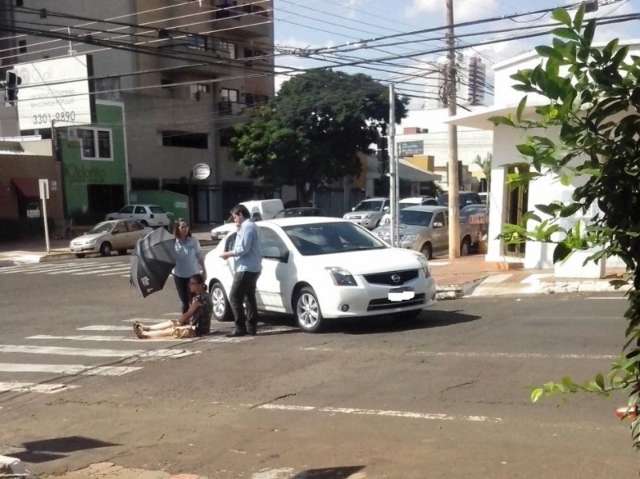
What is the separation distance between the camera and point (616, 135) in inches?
100.0

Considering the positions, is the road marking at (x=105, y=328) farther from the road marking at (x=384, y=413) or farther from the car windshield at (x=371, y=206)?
the car windshield at (x=371, y=206)

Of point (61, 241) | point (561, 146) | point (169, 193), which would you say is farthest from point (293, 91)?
point (561, 146)

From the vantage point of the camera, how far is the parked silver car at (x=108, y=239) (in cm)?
3106

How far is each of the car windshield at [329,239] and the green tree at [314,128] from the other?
36.4m

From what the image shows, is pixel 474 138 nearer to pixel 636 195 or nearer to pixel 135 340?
pixel 135 340

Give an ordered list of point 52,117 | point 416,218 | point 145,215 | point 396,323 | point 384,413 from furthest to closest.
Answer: point 145,215 < point 52,117 < point 416,218 < point 396,323 < point 384,413

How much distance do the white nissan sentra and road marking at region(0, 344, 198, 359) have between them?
1899 millimetres

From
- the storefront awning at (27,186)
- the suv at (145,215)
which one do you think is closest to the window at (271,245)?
the suv at (145,215)

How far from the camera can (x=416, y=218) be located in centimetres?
2392

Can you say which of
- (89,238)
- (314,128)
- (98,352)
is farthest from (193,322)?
(314,128)

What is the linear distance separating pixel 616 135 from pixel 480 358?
6.37 metres

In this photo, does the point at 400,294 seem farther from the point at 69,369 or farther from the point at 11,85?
the point at 11,85

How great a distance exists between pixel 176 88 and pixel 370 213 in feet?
71.0

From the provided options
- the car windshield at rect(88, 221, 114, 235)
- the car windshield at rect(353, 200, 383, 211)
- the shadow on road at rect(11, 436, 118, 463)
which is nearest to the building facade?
the car windshield at rect(353, 200, 383, 211)
